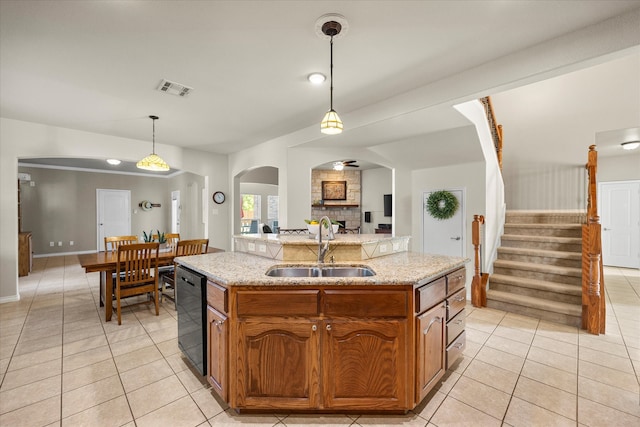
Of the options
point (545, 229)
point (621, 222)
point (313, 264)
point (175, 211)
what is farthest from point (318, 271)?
point (175, 211)

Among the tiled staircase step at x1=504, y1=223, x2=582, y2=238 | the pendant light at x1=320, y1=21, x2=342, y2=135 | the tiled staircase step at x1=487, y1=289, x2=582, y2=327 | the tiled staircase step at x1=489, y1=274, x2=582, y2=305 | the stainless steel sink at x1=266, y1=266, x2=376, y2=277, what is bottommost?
the tiled staircase step at x1=487, y1=289, x2=582, y2=327

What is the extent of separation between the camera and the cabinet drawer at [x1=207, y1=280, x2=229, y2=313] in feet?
5.91

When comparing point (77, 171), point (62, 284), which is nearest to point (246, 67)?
point (62, 284)

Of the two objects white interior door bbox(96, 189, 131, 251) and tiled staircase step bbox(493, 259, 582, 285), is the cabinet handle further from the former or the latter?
white interior door bbox(96, 189, 131, 251)

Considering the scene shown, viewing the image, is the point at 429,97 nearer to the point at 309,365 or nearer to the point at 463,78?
the point at 463,78

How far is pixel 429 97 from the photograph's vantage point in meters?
3.00

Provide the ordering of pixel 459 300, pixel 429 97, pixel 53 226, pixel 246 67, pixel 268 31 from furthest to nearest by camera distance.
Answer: pixel 53 226
pixel 429 97
pixel 246 67
pixel 459 300
pixel 268 31

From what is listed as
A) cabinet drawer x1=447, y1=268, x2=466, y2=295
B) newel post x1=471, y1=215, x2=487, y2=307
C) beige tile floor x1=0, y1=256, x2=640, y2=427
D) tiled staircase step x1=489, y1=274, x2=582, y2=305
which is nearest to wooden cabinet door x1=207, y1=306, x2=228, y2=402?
beige tile floor x1=0, y1=256, x2=640, y2=427

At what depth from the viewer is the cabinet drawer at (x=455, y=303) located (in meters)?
2.18

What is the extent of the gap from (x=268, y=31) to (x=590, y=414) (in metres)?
3.35

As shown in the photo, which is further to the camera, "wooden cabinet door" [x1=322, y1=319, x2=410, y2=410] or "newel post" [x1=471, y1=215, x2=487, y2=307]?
"newel post" [x1=471, y1=215, x2=487, y2=307]

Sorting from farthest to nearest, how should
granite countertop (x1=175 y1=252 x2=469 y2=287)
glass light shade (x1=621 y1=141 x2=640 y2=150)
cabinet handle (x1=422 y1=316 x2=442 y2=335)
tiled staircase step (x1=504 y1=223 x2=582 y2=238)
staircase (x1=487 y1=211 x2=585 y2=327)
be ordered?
glass light shade (x1=621 y1=141 x2=640 y2=150) → tiled staircase step (x1=504 y1=223 x2=582 y2=238) → staircase (x1=487 y1=211 x2=585 y2=327) → cabinet handle (x1=422 y1=316 x2=442 y2=335) → granite countertop (x1=175 y1=252 x2=469 y2=287)

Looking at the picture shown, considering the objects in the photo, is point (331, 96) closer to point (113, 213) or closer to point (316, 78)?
point (316, 78)

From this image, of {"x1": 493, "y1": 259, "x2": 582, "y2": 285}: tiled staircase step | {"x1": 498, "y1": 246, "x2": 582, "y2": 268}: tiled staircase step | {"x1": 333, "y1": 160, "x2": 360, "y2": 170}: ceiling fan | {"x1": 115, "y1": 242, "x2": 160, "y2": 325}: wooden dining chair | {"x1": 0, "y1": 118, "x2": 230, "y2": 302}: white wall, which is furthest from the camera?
{"x1": 333, "y1": 160, "x2": 360, "y2": 170}: ceiling fan
